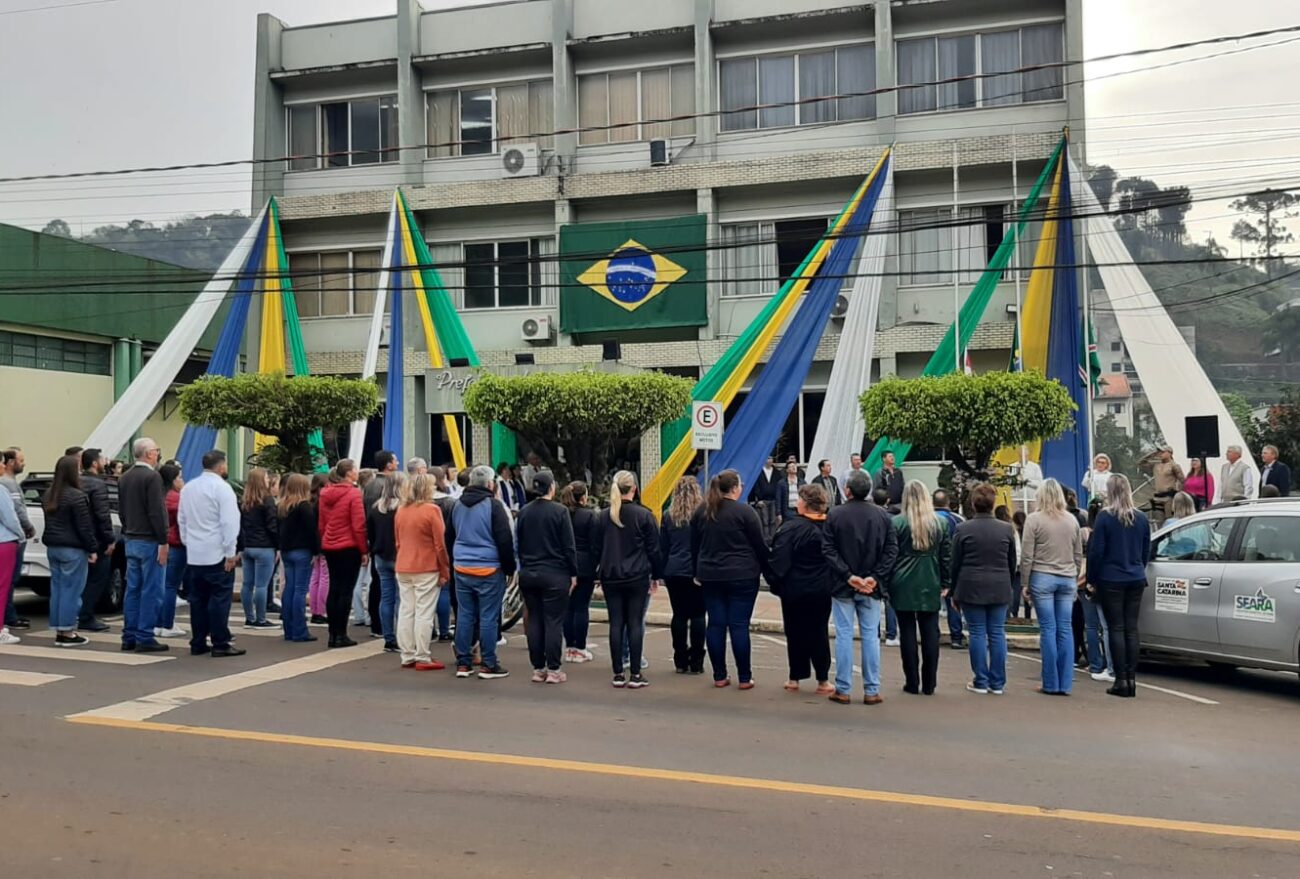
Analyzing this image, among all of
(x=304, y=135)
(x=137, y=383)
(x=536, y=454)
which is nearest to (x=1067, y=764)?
(x=536, y=454)

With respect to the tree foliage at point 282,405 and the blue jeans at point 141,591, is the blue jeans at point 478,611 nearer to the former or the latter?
the blue jeans at point 141,591

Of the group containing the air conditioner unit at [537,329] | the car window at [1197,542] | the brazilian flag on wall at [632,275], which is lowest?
the car window at [1197,542]

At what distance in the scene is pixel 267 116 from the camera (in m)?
29.1

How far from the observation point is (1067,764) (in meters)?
7.03

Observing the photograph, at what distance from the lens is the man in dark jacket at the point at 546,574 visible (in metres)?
9.48

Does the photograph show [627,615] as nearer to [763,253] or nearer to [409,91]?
[763,253]

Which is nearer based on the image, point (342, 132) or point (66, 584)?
point (66, 584)

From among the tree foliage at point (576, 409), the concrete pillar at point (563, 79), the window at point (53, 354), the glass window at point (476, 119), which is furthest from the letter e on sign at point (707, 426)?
the window at point (53, 354)

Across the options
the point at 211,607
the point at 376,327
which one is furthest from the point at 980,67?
the point at 211,607

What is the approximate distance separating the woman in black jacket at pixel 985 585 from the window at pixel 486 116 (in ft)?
67.0

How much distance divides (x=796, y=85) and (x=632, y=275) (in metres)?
5.91

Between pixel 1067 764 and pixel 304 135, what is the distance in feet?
90.1

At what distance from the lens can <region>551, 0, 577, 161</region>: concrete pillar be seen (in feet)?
88.2

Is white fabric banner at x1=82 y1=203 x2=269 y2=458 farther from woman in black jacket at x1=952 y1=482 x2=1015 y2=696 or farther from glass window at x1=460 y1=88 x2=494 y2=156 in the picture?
woman in black jacket at x1=952 y1=482 x2=1015 y2=696
